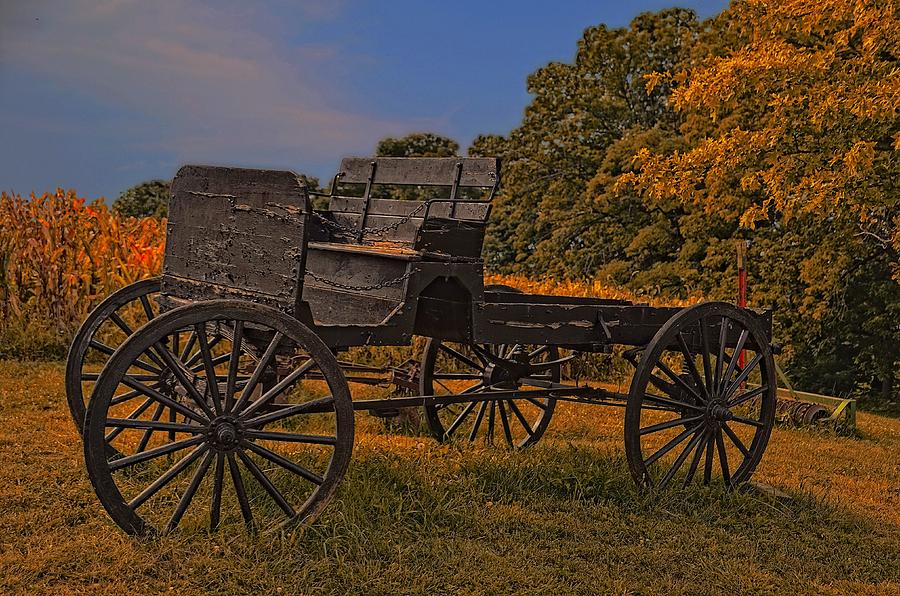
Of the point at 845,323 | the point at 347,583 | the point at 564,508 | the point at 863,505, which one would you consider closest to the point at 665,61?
the point at 845,323

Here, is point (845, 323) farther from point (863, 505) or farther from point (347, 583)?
point (347, 583)

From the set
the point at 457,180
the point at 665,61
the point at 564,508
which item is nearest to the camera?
the point at 564,508

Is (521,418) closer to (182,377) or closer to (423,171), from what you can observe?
(423,171)

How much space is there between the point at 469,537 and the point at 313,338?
4.81ft

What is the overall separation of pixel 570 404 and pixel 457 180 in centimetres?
443

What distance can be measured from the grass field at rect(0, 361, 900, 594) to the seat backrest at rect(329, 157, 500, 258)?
1494 mm

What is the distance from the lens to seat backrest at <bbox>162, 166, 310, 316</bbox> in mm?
4340

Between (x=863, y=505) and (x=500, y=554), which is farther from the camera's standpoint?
(x=863, y=505)

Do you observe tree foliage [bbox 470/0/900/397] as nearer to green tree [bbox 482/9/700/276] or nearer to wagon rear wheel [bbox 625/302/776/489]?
green tree [bbox 482/9/700/276]

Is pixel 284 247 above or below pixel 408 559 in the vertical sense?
above

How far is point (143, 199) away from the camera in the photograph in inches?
1130

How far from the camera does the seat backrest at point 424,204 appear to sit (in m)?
5.74

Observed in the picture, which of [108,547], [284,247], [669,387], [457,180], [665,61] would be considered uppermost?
[665,61]

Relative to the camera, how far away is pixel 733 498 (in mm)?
5797
